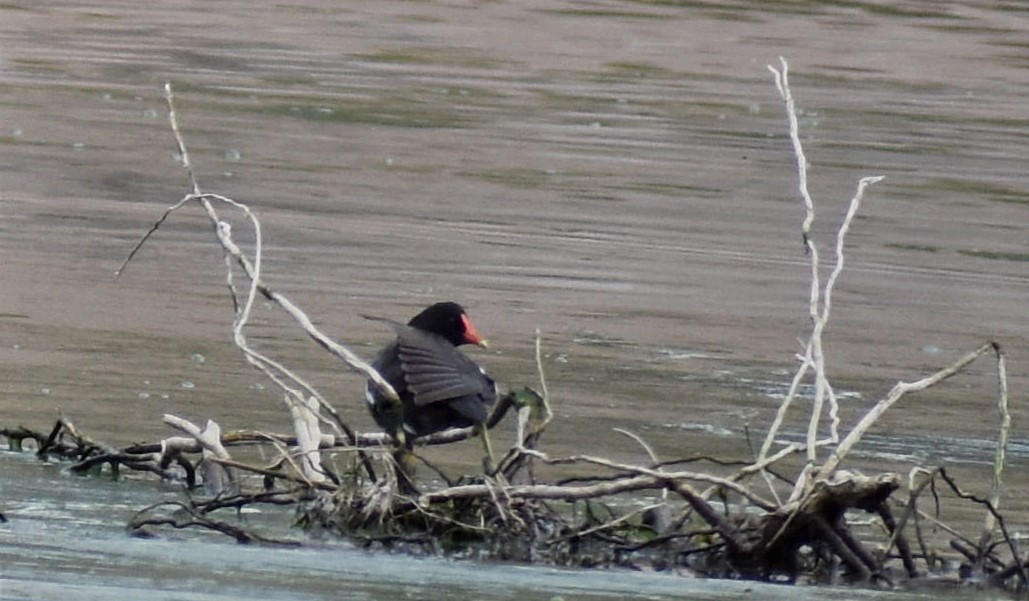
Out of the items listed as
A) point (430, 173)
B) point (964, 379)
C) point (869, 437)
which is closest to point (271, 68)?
point (430, 173)

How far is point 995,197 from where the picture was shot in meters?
15.1

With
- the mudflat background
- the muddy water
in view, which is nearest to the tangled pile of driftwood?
the muddy water

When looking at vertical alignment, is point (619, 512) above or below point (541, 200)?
above

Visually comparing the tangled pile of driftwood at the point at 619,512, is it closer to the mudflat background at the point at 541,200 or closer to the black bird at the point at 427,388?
the black bird at the point at 427,388

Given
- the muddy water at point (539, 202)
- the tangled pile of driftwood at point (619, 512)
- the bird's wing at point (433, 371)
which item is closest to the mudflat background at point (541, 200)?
the muddy water at point (539, 202)

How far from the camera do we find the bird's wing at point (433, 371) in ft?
23.1

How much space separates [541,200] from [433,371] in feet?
23.2

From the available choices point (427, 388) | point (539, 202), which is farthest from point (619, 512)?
point (539, 202)

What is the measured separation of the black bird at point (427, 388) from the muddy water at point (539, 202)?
69 cm

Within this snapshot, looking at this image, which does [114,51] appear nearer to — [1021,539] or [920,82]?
[920,82]

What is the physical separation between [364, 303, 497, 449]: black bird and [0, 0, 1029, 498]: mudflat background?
37.1 inches

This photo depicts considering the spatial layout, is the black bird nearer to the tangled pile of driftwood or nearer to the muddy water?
the tangled pile of driftwood

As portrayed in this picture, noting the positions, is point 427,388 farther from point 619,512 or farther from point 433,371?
point 619,512

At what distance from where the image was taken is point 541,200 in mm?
14172
